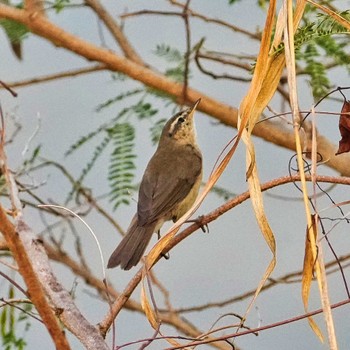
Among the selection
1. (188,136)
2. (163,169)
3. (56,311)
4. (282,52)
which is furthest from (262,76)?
(188,136)

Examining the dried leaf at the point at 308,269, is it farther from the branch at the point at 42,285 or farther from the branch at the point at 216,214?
the branch at the point at 42,285

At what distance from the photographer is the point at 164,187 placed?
169cm

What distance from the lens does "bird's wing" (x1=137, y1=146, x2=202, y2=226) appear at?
1604 mm

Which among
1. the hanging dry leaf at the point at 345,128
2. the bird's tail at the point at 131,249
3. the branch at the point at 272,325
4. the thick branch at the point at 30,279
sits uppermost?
the bird's tail at the point at 131,249

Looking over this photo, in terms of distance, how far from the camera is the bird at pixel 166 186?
1455 mm

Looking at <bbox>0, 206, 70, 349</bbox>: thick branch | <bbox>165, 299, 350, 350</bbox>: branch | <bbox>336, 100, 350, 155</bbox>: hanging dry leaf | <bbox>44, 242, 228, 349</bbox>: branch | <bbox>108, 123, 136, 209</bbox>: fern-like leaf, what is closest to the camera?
<bbox>0, 206, 70, 349</bbox>: thick branch

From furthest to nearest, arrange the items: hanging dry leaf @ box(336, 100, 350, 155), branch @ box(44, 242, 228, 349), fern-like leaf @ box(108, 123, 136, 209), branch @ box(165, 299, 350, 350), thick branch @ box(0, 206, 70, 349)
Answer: branch @ box(44, 242, 228, 349) < fern-like leaf @ box(108, 123, 136, 209) < hanging dry leaf @ box(336, 100, 350, 155) < branch @ box(165, 299, 350, 350) < thick branch @ box(0, 206, 70, 349)

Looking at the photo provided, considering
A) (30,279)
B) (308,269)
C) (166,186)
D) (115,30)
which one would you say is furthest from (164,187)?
(30,279)

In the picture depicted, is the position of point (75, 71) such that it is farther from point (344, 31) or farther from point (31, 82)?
point (344, 31)

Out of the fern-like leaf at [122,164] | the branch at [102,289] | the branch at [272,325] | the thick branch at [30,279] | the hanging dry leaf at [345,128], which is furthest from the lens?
the branch at [102,289]

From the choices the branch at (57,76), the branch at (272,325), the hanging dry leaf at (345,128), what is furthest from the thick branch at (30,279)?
the branch at (57,76)

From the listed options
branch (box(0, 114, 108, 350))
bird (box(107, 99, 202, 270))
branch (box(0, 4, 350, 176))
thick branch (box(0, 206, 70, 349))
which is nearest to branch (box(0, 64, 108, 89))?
branch (box(0, 4, 350, 176))

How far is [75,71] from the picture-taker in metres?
1.86

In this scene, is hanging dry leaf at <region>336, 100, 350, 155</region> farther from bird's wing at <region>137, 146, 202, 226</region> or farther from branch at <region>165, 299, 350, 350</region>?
bird's wing at <region>137, 146, 202, 226</region>
